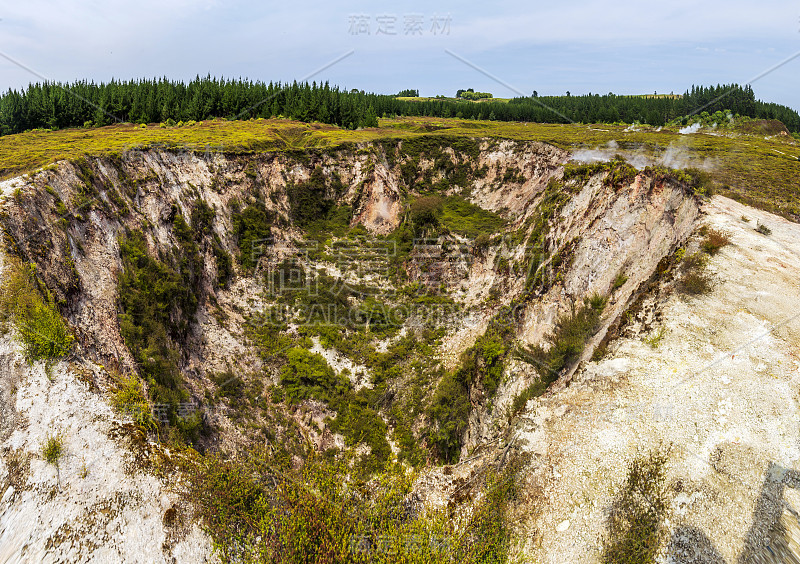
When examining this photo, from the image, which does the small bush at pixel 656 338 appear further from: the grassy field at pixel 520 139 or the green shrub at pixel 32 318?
the green shrub at pixel 32 318

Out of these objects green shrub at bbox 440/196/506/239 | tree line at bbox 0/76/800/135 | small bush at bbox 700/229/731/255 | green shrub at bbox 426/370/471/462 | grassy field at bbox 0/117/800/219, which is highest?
tree line at bbox 0/76/800/135

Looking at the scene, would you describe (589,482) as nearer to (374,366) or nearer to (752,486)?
(752,486)

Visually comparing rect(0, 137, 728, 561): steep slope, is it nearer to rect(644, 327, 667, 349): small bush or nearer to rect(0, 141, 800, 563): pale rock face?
rect(0, 141, 800, 563): pale rock face

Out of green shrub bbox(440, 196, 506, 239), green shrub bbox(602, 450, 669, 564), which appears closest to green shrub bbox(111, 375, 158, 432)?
green shrub bbox(602, 450, 669, 564)

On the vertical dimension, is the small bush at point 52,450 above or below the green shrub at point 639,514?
above

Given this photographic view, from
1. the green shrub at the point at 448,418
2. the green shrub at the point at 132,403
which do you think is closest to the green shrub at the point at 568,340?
the green shrub at the point at 448,418
